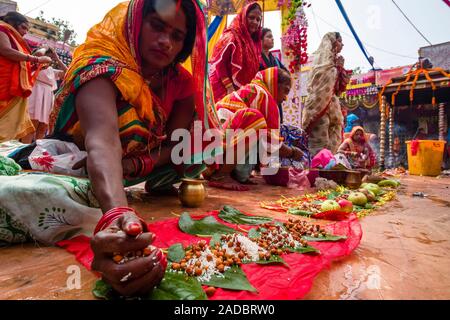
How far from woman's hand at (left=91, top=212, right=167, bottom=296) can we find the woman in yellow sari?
372cm

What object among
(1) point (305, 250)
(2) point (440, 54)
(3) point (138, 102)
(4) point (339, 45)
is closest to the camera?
(1) point (305, 250)

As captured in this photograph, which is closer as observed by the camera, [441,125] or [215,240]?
[215,240]

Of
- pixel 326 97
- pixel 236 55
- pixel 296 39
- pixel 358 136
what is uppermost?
pixel 296 39

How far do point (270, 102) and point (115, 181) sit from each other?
2662mm

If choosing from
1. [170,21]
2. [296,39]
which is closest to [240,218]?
[170,21]

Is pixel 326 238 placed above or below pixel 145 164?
below

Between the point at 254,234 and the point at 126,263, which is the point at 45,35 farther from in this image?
the point at 126,263

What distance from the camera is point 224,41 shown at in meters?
4.46

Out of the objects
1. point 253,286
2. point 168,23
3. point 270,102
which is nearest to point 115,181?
point 253,286

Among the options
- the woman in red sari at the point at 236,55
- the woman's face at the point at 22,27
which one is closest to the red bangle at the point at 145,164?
the woman in red sari at the point at 236,55

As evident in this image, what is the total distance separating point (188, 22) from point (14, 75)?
9.71 ft

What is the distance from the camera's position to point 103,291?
841 mm

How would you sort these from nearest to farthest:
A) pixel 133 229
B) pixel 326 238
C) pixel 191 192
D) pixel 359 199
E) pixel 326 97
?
pixel 133 229 → pixel 326 238 → pixel 191 192 → pixel 359 199 → pixel 326 97

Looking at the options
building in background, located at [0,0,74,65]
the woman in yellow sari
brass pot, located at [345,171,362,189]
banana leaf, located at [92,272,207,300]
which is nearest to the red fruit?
banana leaf, located at [92,272,207,300]
